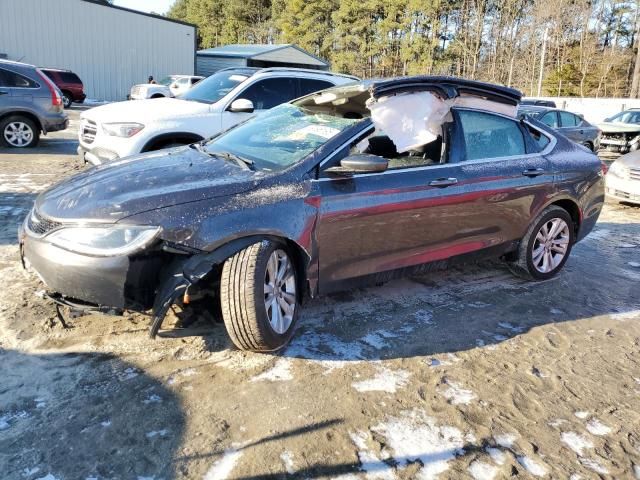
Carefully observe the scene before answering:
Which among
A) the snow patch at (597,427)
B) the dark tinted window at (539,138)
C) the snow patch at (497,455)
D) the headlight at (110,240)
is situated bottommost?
the snow patch at (497,455)

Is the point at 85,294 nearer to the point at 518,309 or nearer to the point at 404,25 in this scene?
the point at 518,309

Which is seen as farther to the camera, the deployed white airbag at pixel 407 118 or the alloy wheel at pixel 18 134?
the alloy wheel at pixel 18 134

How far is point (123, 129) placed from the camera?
6426mm

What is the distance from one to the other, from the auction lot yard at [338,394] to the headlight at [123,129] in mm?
2388

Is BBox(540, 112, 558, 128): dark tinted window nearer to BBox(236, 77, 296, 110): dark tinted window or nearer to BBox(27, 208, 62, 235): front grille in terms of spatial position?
BBox(236, 77, 296, 110): dark tinted window

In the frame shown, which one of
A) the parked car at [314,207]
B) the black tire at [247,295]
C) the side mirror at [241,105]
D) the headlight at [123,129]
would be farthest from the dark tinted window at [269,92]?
the black tire at [247,295]

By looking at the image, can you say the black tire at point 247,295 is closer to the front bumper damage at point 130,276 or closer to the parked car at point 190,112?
the front bumper damage at point 130,276

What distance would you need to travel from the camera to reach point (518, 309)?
4.41 meters

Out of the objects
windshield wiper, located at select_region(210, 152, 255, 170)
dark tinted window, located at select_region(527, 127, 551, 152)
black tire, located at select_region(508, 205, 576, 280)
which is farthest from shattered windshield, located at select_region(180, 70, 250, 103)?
black tire, located at select_region(508, 205, 576, 280)

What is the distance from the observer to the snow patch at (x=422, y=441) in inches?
99.2

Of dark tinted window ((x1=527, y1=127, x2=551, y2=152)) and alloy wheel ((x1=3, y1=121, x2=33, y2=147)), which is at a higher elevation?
dark tinted window ((x1=527, y1=127, x2=551, y2=152))

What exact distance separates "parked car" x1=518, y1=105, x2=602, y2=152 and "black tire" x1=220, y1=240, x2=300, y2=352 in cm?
1192

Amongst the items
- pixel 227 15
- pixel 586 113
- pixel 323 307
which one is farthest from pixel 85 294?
pixel 227 15

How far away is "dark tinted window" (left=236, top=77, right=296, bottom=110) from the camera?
757 centimetres
